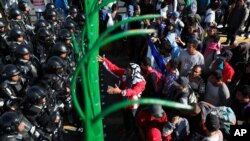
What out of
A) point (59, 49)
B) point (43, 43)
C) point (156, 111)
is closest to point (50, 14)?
point (43, 43)

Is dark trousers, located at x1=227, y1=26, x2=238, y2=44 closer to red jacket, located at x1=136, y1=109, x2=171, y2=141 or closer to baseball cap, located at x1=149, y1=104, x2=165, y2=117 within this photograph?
red jacket, located at x1=136, y1=109, x2=171, y2=141

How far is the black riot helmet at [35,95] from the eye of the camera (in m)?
4.81

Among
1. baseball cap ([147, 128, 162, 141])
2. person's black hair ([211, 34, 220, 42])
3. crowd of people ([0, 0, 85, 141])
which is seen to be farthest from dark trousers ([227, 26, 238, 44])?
baseball cap ([147, 128, 162, 141])

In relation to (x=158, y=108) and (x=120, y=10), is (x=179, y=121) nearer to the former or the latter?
(x=158, y=108)

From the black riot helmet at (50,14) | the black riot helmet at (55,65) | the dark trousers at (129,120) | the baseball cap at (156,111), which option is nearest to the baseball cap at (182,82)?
the baseball cap at (156,111)

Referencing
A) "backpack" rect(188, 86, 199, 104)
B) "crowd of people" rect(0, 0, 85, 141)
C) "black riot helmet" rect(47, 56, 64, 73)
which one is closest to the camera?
"crowd of people" rect(0, 0, 85, 141)

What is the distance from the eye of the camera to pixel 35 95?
4820mm

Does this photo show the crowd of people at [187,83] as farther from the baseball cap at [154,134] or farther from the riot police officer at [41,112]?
the riot police officer at [41,112]

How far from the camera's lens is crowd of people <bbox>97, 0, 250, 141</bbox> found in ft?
14.4

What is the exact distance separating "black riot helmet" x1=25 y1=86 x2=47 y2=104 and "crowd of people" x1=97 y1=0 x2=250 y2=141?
858mm

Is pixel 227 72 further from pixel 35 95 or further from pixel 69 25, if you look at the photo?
pixel 69 25

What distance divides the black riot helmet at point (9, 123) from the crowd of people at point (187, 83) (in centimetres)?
120

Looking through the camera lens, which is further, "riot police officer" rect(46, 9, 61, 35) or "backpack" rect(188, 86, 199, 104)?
"riot police officer" rect(46, 9, 61, 35)

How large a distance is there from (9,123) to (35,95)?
622mm
